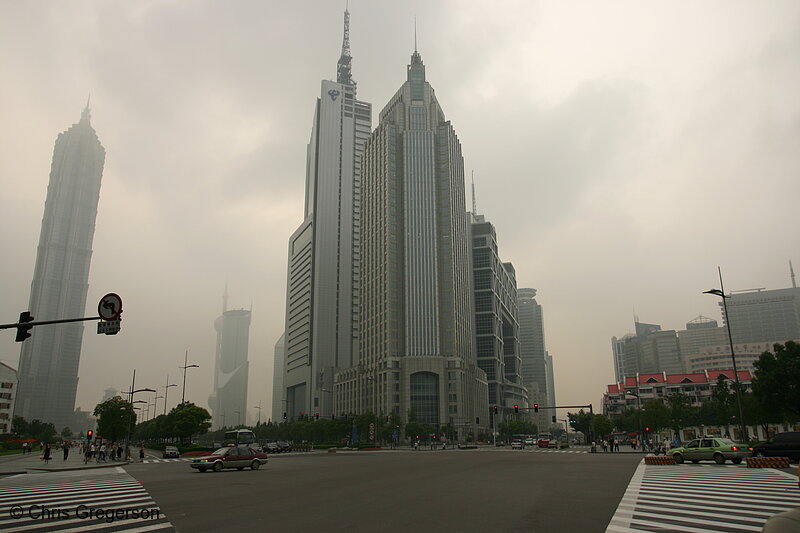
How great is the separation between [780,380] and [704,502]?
36660 mm

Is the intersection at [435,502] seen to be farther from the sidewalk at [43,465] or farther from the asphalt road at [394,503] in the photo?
the sidewalk at [43,465]

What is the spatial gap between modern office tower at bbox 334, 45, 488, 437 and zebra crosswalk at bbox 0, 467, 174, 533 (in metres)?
108

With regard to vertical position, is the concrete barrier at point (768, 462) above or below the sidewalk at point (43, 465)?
above

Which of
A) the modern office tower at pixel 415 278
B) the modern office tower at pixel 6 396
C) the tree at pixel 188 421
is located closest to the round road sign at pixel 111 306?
the tree at pixel 188 421

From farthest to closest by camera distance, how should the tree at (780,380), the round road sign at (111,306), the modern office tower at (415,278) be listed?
the modern office tower at (415,278)
the tree at (780,380)
the round road sign at (111,306)

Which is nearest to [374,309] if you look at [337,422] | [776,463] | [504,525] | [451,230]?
[451,230]

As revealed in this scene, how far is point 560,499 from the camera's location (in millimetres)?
16969

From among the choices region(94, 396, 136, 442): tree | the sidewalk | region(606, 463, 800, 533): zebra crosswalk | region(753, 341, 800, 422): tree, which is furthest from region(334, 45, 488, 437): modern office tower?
region(606, 463, 800, 533): zebra crosswalk

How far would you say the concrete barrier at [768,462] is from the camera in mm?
27281

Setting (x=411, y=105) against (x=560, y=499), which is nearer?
(x=560, y=499)

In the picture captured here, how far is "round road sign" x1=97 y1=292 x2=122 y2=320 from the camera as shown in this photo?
18.2 m

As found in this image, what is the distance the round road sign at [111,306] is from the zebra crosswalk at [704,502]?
16.6 meters

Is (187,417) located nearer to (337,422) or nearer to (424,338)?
(337,422)

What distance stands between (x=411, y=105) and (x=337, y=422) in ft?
312
